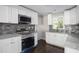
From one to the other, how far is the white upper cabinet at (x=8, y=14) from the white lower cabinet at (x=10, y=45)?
2.27 ft

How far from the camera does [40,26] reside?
5.13 metres

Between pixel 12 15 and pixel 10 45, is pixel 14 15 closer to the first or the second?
pixel 12 15

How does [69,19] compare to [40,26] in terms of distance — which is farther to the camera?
[40,26]

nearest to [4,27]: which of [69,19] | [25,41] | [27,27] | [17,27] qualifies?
[17,27]

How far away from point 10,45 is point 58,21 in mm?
3172

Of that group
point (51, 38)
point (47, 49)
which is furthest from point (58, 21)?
point (47, 49)

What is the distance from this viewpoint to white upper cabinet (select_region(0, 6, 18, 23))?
1992 millimetres

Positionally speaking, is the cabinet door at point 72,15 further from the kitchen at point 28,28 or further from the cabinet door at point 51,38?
the cabinet door at point 51,38

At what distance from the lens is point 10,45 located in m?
1.88

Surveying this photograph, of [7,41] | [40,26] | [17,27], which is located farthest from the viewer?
[40,26]

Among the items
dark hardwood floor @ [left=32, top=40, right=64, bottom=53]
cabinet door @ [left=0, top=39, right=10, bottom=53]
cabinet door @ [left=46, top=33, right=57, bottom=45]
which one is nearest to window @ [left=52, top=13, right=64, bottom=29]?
cabinet door @ [left=46, top=33, right=57, bottom=45]

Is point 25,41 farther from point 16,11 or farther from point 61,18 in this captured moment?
point 61,18

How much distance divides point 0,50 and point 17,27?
1.33m

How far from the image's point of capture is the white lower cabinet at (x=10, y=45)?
170cm
